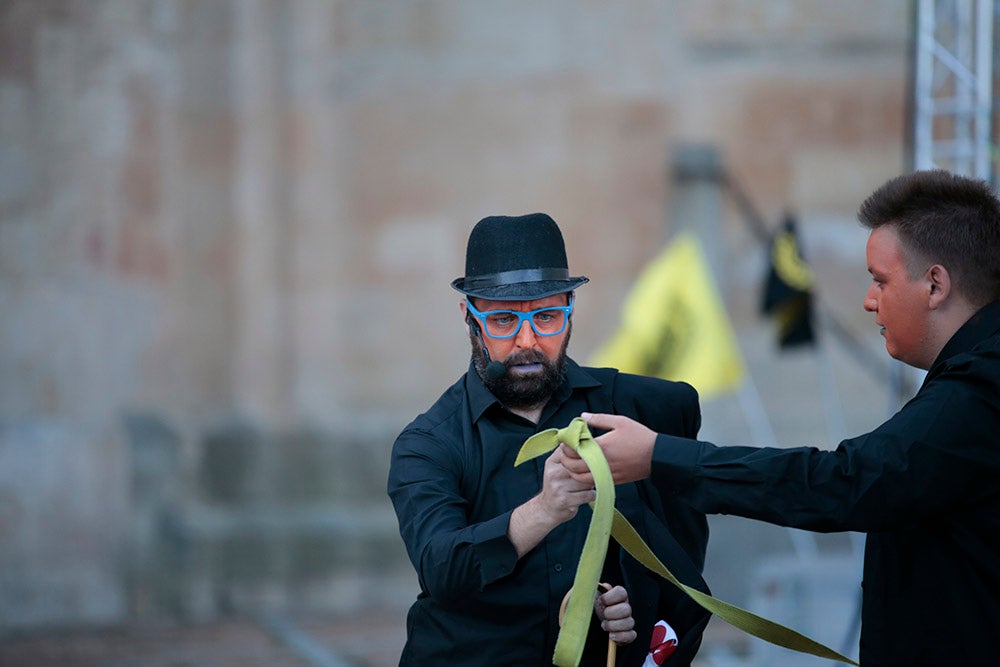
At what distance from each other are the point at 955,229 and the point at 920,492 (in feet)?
1.91

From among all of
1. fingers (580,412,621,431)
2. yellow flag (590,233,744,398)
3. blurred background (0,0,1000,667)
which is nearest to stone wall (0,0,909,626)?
blurred background (0,0,1000,667)

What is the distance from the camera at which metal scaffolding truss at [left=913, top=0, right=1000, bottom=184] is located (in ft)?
19.2

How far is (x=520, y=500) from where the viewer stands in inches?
115

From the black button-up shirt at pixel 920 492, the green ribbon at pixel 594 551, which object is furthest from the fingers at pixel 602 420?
the black button-up shirt at pixel 920 492

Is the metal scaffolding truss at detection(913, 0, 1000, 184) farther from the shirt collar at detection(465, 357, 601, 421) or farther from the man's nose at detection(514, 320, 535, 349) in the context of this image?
the man's nose at detection(514, 320, 535, 349)

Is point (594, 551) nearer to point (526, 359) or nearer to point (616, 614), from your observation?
point (616, 614)

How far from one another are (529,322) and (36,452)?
22.8 ft

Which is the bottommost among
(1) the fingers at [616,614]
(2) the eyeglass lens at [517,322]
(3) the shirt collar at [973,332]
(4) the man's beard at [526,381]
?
(1) the fingers at [616,614]

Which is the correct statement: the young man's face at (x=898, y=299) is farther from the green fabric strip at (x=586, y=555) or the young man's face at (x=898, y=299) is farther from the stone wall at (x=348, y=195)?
the stone wall at (x=348, y=195)

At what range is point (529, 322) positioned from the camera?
2.96m

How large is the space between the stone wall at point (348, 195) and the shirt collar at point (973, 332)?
21.9 feet

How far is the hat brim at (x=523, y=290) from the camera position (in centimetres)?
293

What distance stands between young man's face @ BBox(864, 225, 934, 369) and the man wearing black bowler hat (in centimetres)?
64

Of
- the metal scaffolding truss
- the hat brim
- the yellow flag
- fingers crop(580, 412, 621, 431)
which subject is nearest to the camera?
fingers crop(580, 412, 621, 431)
